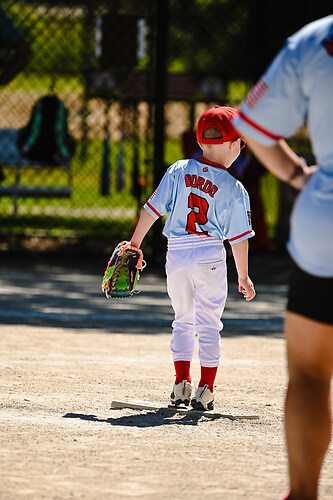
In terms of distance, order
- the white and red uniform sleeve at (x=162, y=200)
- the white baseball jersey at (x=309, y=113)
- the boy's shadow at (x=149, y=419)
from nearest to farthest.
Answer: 1. the white baseball jersey at (x=309, y=113)
2. the boy's shadow at (x=149, y=419)
3. the white and red uniform sleeve at (x=162, y=200)

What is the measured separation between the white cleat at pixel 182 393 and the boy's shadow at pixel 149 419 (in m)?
0.13

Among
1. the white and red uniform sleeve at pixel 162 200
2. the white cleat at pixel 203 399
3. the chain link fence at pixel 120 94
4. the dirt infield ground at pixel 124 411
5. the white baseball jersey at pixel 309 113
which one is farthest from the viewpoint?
the chain link fence at pixel 120 94

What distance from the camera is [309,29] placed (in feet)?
10.6

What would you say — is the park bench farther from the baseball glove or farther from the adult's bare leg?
the adult's bare leg

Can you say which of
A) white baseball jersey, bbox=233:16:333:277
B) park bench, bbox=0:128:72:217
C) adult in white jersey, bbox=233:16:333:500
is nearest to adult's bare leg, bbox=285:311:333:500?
adult in white jersey, bbox=233:16:333:500

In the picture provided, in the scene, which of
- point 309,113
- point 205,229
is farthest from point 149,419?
point 309,113

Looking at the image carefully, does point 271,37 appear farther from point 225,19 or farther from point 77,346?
point 77,346

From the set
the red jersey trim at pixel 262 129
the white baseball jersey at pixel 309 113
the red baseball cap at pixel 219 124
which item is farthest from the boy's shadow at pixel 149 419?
the red jersey trim at pixel 262 129

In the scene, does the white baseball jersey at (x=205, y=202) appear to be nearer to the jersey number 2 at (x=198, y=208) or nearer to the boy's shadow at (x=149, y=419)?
the jersey number 2 at (x=198, y=208)

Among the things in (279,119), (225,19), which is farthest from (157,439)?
(225,19)

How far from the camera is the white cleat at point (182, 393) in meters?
5.33

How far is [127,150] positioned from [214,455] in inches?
634

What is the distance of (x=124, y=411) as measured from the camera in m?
5.23

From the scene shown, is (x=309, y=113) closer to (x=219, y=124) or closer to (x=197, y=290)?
(x=219, y=124)
